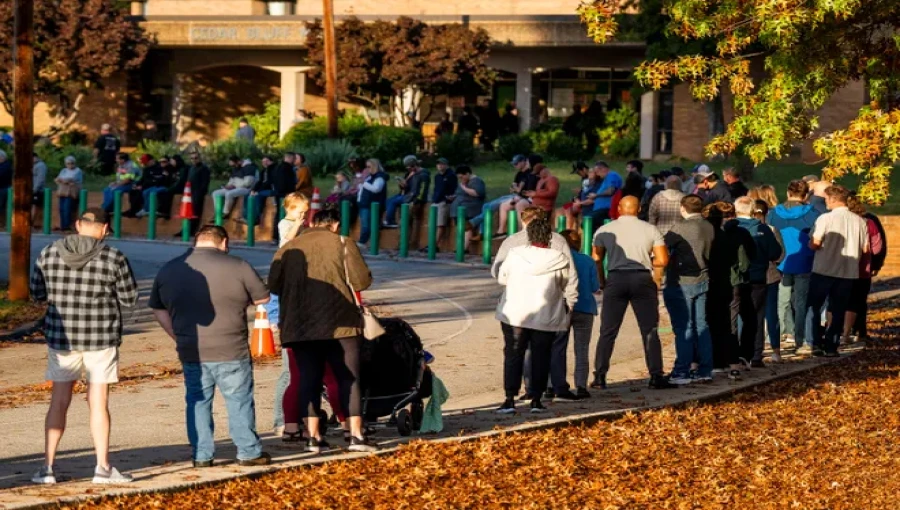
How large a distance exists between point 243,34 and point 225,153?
11686 millimetres

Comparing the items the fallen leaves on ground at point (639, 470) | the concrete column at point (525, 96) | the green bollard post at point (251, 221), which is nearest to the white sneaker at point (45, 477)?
the fallen leaves on ground at point (639, 470)

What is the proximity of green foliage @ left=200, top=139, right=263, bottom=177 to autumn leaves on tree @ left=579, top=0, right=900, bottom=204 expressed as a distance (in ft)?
81.8

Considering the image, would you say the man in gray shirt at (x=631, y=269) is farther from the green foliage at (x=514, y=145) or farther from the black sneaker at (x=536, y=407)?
the green foliage at (x=514, y=145)

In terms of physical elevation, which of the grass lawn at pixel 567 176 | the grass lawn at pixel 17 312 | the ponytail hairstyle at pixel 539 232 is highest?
the grass lawn at pixel 567 176

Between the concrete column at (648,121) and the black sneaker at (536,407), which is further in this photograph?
the concrete column at (648,121)

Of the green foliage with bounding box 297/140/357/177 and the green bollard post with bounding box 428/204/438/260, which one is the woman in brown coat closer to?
the green bollard post with bounding box 428/204/438/260

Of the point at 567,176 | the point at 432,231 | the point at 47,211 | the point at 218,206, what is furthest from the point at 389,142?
the point at 432,231

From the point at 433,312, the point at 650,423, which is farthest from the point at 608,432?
the point at 433,312

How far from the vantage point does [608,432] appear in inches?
511

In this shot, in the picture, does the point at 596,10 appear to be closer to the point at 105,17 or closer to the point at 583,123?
the point at 583,123

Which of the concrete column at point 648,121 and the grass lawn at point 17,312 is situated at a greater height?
the concrete column at point 648,121

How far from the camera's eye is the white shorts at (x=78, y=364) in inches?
393

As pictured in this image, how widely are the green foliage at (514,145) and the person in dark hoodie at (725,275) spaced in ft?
94.2

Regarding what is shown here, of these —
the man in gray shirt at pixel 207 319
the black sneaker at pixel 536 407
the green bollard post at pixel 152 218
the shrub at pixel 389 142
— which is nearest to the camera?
the man in gray shirt at pixel 207 319
